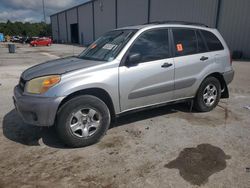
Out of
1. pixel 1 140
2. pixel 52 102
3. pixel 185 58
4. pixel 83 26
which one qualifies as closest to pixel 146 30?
pixel 185 58

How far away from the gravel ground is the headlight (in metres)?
0.92

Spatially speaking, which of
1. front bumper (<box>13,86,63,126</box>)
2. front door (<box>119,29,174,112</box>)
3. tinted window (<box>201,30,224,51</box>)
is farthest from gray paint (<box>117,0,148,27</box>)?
front bumper (<box>13,86,63,126</box>)

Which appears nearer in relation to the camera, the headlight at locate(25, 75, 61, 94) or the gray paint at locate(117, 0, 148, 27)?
the headlight at locate(25, 75, 61, 94)

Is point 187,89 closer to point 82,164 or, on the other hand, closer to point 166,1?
point 82,164

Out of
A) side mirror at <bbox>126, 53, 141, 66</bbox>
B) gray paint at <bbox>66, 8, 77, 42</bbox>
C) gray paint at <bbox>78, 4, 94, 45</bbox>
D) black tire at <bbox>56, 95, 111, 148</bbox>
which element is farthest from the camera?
gray paint at <bbox>66, 8, 77, 42</bbox>

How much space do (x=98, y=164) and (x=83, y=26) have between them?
41.7 meters

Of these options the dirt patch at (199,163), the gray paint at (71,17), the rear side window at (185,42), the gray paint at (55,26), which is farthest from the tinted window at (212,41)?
the gray paint at (55,26)

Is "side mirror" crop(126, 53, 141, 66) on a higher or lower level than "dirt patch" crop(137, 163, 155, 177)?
higher

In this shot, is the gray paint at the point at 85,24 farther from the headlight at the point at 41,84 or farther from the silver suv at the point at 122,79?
the headlight at the point at 41,84

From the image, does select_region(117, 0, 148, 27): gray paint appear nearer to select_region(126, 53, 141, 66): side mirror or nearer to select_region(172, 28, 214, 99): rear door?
select_region(172, 28, 214, 99): rear door

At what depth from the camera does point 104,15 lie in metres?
34.1

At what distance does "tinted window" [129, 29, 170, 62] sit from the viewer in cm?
384

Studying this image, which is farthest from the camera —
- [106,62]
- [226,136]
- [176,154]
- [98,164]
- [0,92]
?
[0,92]

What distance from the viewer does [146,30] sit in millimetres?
3975
